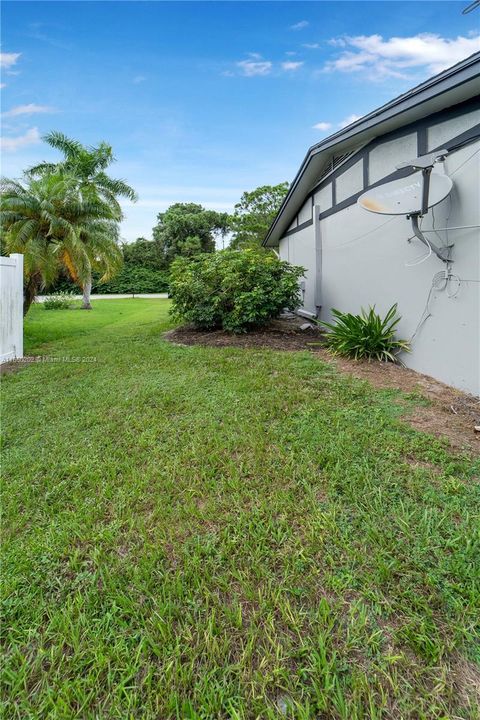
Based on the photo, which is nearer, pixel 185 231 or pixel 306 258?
pixel 306 258

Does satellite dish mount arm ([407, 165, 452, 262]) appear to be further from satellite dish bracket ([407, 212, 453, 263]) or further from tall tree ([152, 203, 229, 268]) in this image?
tall tree ([152, 203, 229, 268])

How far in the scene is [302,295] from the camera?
10.9m

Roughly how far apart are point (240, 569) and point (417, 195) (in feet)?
15.9

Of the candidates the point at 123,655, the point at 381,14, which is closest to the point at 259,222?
the point at 381,14

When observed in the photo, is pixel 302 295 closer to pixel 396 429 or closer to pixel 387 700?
pixel 396 429

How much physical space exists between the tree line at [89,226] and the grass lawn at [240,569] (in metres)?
6.65

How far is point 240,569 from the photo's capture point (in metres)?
1.86

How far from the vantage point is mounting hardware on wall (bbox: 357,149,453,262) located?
415 cm

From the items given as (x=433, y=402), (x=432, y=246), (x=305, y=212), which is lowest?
(x=433, y=402)

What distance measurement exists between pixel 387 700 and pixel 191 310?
25.8 feet

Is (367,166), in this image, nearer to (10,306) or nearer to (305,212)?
(305,212)

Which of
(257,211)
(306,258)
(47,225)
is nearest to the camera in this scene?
(47,225)

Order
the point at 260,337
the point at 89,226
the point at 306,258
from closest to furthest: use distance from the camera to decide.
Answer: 1. the point at 260,337
2. the point at 89,226
3. the point at 306,258

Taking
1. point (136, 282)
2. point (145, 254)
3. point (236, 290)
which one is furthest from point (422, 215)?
point (145, 254)
